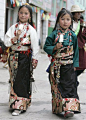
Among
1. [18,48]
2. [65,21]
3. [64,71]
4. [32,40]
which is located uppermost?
[65,21]

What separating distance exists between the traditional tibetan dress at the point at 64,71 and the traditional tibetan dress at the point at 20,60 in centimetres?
29

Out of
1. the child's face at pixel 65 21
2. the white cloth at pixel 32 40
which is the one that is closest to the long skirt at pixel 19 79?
the white cloth at pixel 32 40

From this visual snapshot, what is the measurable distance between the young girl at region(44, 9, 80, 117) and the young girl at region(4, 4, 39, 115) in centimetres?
30

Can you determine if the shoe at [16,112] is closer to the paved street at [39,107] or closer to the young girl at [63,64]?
the paved street at [39,107]

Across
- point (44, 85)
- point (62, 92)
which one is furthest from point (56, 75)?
point (44, 85)

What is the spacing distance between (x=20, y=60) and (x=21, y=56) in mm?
62

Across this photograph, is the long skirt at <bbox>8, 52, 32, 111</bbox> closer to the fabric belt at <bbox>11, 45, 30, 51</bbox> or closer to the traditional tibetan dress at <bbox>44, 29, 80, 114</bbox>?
the fabric belt at <bbox>11, 45, 30, 51</bbox>

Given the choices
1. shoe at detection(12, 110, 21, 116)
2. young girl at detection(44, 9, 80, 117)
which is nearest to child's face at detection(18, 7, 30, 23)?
young girl at detection(44, 9, 80, 117)

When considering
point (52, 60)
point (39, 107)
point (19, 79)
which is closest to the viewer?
point (52, 60)

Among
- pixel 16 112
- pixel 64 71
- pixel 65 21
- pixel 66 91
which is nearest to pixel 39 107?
pixel 16 112

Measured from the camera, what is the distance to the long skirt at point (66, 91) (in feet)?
14.7

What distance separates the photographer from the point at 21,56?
479 centimetres

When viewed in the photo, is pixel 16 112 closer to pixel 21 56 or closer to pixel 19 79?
pixel 19 79

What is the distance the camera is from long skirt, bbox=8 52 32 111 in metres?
4.77
